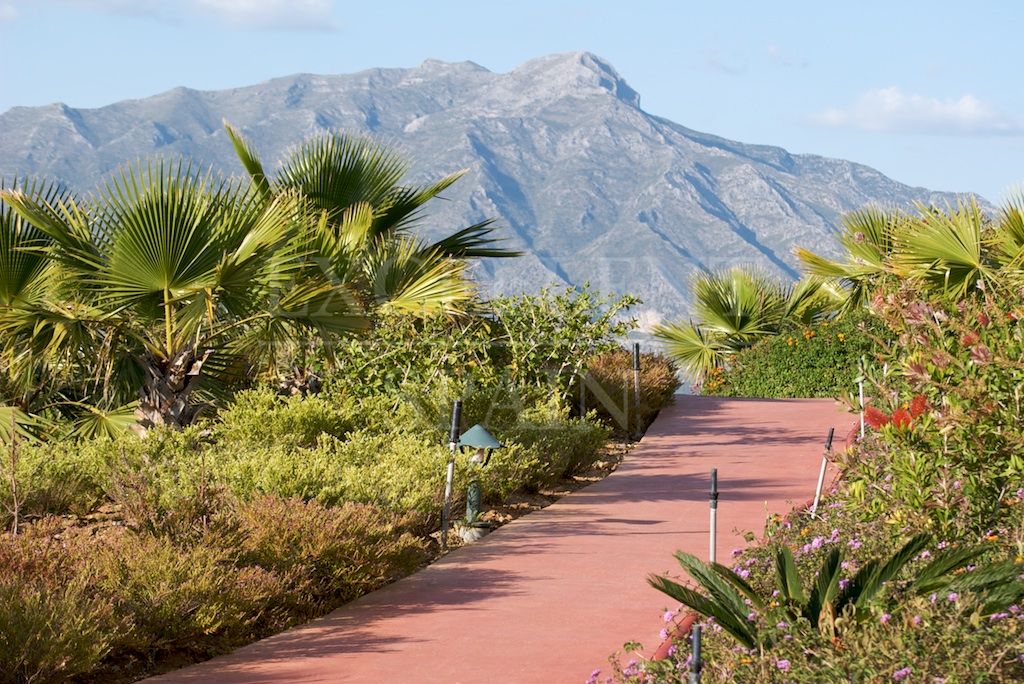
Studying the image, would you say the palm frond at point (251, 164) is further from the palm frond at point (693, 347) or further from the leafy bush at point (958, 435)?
the palm frond at point (693, 347)

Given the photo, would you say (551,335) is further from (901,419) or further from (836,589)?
(836,589)

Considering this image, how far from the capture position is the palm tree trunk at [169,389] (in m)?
10.9

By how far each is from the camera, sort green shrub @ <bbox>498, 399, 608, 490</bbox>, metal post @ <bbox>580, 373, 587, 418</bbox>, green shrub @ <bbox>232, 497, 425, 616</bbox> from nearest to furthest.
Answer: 1. green shrub @ <bbox>232, 497, 425, 616</bbox>
2. green shrub @ <bbox>498, 399, 608, 490</bbox>
3. metal post @ <bbox>580, 373, 587, 418</bbox>

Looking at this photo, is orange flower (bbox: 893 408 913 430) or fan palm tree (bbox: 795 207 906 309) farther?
fan palm tree (bbox: 795 207 906 309)

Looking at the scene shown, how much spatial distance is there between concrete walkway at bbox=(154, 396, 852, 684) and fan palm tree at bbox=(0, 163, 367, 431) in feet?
9.15

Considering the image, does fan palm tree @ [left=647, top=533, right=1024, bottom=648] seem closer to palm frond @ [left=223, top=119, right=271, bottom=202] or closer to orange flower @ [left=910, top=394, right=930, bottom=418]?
orange flower @ [left=910, top=394, right=930, bottom=418]

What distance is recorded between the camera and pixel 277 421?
1162 cm

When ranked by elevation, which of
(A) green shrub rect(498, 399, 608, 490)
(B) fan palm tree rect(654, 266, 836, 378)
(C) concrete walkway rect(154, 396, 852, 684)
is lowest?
(C) concrete walkway rect(154, 396, 852, 684)

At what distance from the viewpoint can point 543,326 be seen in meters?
13.7

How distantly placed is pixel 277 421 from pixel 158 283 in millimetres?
1928

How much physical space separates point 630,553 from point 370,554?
1.86 meters

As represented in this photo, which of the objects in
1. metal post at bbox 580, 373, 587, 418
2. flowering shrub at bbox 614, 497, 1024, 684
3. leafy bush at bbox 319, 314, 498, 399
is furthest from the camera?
metal post at bbox 580, 373, 587, 418

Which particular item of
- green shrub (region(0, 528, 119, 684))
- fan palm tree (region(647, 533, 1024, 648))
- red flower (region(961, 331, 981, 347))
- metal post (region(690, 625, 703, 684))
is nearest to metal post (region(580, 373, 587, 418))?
red flower (region(961, 331, 981, 347))

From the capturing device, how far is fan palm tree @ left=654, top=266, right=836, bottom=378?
68.6 feet
